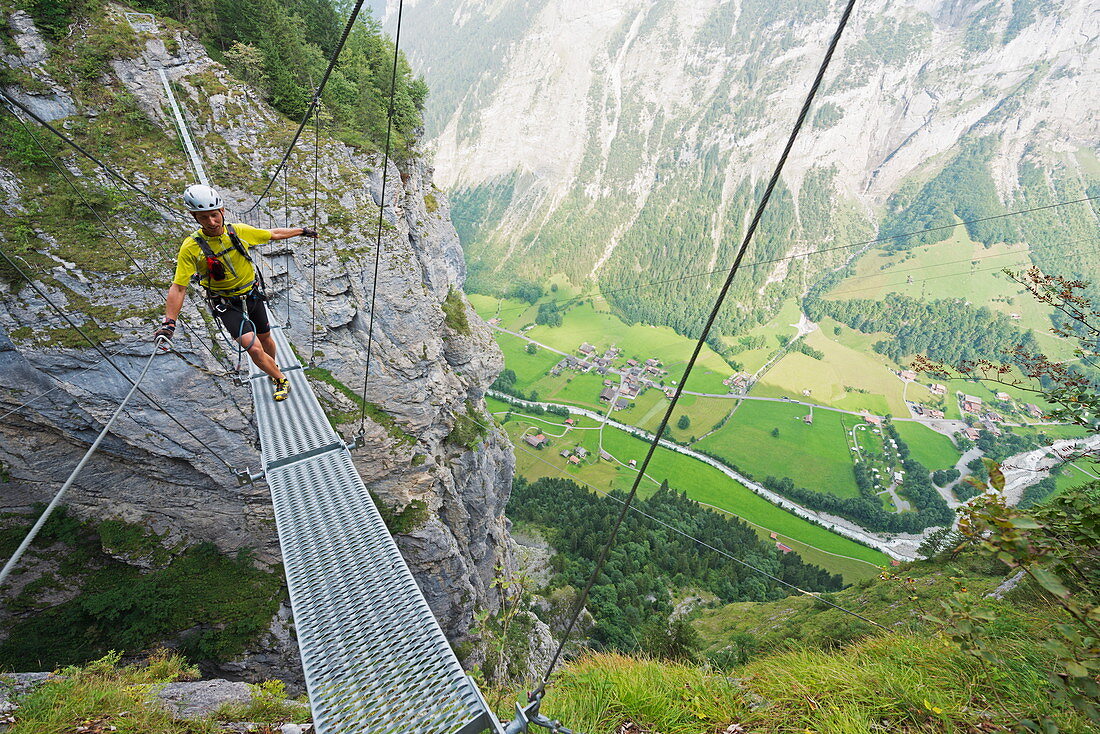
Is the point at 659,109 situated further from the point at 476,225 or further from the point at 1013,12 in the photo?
the point at 1013,12

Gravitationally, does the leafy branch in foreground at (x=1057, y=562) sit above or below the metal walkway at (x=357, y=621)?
above

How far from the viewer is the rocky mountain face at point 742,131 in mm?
149250

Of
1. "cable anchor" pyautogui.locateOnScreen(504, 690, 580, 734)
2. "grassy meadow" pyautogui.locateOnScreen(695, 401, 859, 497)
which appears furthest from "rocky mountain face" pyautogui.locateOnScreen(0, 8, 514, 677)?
"grassy meadow" pyautogui.locateOnScreen(695, 401, 859, 497)

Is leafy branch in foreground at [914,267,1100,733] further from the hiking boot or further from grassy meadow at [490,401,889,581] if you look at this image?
grassy meadow at [490,401,889,581]

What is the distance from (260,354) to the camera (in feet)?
21.3

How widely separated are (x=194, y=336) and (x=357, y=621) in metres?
9.28

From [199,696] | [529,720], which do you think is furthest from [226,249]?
[529,720]

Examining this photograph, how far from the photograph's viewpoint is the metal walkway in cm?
313

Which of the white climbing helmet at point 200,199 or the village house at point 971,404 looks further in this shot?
the village house at point 971,404

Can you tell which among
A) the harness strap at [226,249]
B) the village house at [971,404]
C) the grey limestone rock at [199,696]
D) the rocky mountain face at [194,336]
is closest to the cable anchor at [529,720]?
the grey limestone rock at [199,696]

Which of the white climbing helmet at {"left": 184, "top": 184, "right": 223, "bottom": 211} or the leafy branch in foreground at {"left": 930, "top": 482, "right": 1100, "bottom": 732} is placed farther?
the white climbing helmet at {"left": 184, "top": 184, "right": 223, "bottom": 211}

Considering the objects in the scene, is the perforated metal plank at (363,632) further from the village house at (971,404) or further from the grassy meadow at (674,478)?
the village house at (971,404)

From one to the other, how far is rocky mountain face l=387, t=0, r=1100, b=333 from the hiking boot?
12714 cm

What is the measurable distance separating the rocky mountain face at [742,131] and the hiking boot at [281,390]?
417 ft
